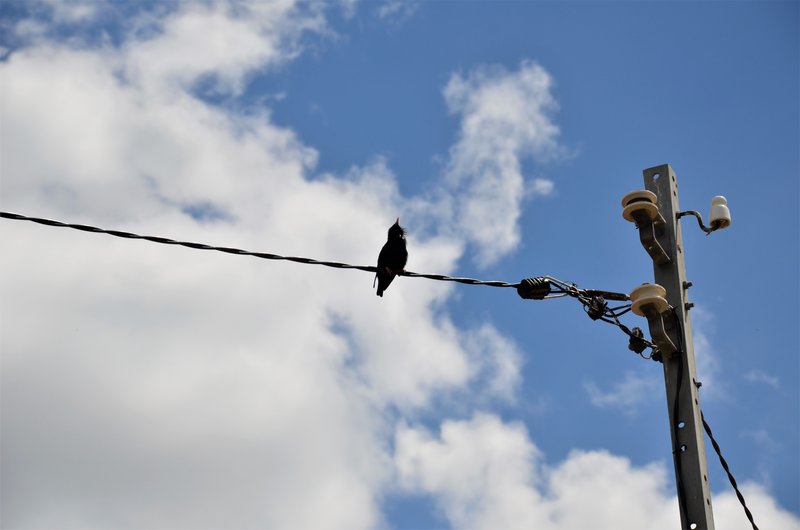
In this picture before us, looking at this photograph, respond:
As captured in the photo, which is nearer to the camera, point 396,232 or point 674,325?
point 674,325

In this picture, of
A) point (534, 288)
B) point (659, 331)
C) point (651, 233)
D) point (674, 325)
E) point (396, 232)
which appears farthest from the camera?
point (396, 232)

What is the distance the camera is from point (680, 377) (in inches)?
231

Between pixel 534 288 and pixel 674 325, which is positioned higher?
pixel 534 288

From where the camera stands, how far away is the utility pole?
5.48 m

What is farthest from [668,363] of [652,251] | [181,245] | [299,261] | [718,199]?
[181,245]

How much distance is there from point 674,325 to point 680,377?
317 millimetres

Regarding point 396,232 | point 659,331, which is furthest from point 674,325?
point 396,232

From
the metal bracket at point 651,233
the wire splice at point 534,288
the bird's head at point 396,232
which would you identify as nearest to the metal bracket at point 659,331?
the metal bracket at point 651,233

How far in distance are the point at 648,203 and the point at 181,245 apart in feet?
9.72

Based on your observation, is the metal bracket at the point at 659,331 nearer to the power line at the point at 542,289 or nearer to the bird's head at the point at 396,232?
the power line at the point at 542,289

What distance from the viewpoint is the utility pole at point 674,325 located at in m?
5.48

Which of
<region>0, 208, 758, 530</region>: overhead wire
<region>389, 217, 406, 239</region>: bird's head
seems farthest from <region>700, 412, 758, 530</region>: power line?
<region>389, 217, 406, 239</region>: bird's head

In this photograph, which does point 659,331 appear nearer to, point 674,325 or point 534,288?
point 674,325

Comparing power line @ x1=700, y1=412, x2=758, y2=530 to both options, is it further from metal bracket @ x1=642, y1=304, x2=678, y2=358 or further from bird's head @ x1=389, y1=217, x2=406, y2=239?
bird's head @ x1=389, y1=217, x2=406, y2=239
